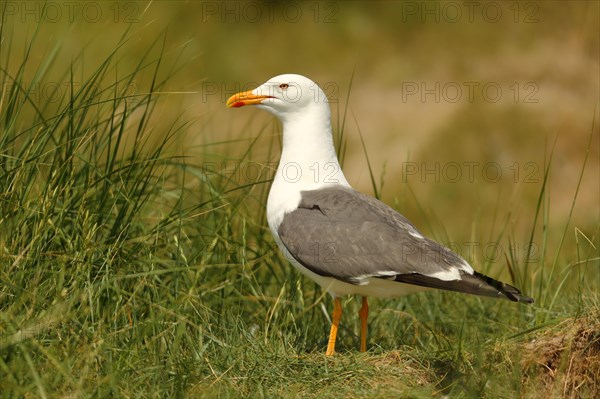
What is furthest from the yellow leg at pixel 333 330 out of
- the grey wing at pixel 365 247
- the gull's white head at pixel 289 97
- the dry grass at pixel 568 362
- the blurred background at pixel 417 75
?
the blurred background at pixel 417 75

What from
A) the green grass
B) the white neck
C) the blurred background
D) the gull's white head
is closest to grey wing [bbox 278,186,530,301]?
A: the white neck

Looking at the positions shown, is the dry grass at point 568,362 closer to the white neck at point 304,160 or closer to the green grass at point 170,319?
the green grass at point 170,319

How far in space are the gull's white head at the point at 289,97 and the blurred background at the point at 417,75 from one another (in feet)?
12.9

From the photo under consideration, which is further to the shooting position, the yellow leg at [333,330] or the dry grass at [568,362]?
the yellow leg at [333,330]

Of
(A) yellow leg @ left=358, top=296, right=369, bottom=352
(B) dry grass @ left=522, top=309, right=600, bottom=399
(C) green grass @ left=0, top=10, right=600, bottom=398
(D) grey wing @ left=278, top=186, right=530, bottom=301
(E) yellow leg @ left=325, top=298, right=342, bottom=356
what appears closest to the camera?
(C) green grass @ left=0, top=10, right=600, bottom=398

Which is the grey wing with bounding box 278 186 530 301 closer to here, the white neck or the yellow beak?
the white neck

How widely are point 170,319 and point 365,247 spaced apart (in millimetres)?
1067

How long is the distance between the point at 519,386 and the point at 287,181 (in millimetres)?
1748

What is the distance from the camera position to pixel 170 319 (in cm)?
485

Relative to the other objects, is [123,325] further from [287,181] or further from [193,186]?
[193,186]

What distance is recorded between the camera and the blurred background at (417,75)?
33.7 feet

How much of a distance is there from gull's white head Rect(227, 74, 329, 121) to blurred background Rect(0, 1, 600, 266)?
3936 millimetres

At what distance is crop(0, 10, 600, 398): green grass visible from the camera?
4.28 m

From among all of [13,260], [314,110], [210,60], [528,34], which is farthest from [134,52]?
[13,260]
